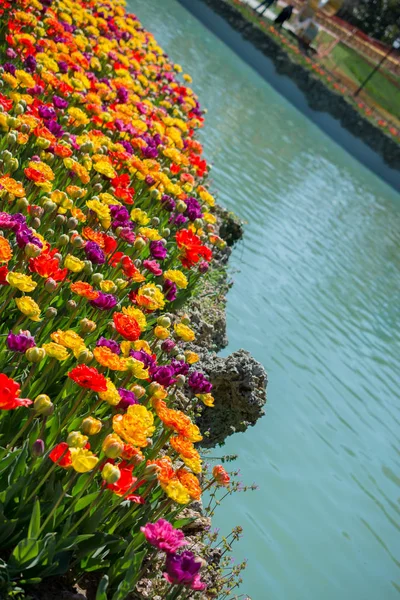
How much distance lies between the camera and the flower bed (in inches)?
79.7

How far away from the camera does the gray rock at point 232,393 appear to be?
13.0ft

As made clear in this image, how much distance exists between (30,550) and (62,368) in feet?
2.88

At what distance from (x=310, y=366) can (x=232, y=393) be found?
2329 millimetres

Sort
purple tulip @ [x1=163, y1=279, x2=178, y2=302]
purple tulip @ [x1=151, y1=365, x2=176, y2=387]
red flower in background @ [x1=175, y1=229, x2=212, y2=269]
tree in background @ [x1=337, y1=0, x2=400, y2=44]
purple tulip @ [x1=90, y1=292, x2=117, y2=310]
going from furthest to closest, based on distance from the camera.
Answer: tree in background @ [x1=337, y1=0, x2=400, y2=44]
red flower in background @ [x1=175, y1=229, x2=212, y2=269]
purple tulip @ [x1=163, y1=279, x2=178, y2=302]
purple tulip @ [x1=90, y1=292, x2=117, y2=310]
purple tulip @ [x1=151, y1=365, x2=176, y2=387]

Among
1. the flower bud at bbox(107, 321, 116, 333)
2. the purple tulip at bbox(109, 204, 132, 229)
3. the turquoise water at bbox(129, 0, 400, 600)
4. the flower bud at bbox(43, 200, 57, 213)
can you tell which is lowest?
the turquoise water at bbox(129, 0, 400, 600)

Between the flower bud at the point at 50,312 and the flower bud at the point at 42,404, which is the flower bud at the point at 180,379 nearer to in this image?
the flower bud at the point at 50,312

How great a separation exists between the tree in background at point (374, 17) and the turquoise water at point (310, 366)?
3309cm

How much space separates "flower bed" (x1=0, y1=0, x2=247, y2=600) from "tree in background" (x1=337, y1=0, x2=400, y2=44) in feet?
141

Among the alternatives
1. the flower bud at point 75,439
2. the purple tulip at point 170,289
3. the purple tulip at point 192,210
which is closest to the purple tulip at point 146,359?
the flower bud at point 75,439

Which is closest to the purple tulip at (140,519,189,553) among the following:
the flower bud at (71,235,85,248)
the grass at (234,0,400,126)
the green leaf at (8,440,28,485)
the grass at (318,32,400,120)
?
the green leaf at (8,440,28,485)

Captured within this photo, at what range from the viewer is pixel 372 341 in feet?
25.9

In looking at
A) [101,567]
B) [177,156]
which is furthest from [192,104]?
[101,567]

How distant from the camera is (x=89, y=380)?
2127mm

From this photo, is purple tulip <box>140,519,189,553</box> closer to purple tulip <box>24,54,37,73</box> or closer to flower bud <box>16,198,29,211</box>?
flower bud <box>16,198,29,211</box>
